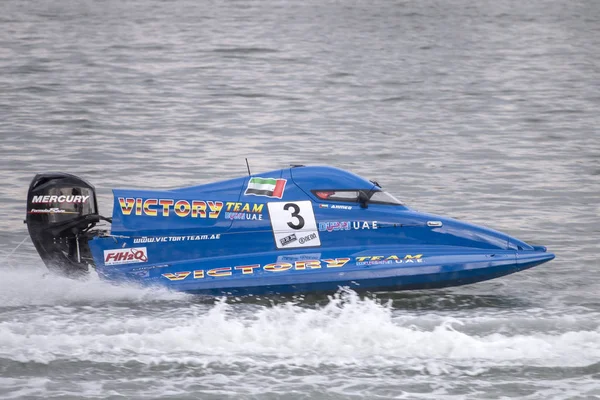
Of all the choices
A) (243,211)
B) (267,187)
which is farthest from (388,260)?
(243,211)

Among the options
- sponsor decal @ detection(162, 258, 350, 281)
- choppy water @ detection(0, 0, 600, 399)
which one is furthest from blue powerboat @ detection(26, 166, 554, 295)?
choppy water @ detection(0, 0, 600, 399)

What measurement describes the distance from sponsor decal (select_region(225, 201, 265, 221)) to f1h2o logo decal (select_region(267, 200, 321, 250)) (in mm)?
119

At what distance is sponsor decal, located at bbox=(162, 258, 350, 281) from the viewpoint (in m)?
10.3

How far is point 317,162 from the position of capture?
1789 cm

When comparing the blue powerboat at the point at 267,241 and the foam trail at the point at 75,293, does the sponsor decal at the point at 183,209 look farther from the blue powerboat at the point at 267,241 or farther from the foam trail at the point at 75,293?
the foam trail at the point at 75,293

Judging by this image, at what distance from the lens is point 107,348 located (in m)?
9.09

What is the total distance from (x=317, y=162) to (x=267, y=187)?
741cm

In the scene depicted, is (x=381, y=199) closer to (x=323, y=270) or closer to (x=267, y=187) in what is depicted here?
(x=323, y=270)

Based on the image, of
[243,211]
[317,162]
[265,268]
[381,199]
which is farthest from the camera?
[317,162]

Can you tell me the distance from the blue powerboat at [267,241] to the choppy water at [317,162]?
241 millimetres

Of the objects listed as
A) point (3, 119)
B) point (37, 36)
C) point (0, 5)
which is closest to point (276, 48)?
point (37, 36)

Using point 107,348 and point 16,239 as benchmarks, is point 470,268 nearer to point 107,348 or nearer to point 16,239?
point 107,348

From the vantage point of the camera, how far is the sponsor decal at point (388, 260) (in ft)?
34.0

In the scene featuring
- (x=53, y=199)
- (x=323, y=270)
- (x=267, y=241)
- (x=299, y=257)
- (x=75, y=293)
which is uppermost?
(x=53, y=199)
